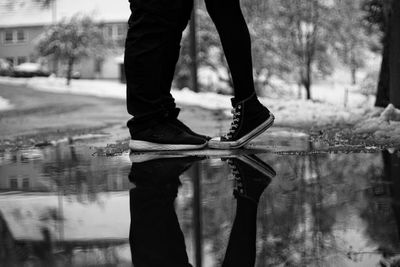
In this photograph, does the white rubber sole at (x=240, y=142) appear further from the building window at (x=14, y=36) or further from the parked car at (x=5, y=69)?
the building window at (x=14, y=36)

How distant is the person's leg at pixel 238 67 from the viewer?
9.41 ft

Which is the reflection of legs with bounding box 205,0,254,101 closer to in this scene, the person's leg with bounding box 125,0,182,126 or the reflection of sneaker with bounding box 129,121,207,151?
the person's leg with bounding box 125,0,182,126

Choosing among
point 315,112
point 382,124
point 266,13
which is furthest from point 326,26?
point 382,124

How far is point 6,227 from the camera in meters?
1.59

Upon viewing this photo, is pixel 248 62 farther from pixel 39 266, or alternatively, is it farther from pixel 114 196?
pixel 39 266

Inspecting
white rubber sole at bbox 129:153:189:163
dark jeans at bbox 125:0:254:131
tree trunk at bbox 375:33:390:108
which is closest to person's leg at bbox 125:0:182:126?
dark jeans at bbox 125:0:254:131

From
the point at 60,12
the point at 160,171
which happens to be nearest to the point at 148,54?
the point at 160,171

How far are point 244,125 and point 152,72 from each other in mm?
472

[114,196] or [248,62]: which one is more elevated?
[248,62]

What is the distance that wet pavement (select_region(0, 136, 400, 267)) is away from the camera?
1323 mm

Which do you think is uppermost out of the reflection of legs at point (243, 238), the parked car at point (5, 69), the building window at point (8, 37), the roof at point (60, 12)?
the roof at point (60, 12)

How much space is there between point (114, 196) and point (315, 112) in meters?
3.87

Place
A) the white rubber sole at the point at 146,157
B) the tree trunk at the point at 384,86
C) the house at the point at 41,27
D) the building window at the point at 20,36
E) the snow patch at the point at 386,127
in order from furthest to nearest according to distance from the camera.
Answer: the building window at the point at 20,36 → the house at the point at 41,27 → the tree trunk at the point at 384,86 → the snow patch at the point at 386,127 → the white rubber sole at the point at 146,157

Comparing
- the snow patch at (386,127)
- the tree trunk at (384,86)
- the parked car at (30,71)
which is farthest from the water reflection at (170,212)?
the parked car at (30,71)
